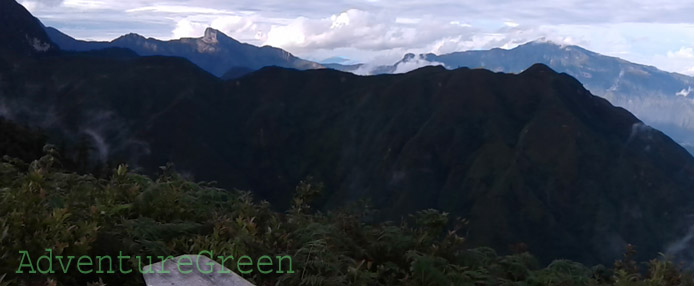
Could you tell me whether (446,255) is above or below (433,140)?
above

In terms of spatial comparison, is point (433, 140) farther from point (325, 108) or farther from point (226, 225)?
point (226, 225)

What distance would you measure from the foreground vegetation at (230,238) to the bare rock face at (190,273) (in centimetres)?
35

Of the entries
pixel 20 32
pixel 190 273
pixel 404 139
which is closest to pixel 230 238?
pixel 190 273

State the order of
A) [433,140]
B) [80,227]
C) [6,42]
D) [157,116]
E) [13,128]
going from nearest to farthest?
Answer: 1. [80,227]
2. [13,128]
3. [433,140]
4. [157,116]
5. [6,42]

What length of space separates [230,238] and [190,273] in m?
1.09

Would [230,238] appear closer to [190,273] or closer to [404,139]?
[190,273]

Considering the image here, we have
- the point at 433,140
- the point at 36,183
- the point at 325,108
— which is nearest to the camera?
the point at 36,183

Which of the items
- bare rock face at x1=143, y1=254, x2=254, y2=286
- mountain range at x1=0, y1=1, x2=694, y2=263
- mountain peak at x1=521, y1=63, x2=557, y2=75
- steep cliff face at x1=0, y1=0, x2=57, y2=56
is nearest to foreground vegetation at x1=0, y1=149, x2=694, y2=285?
bare rock face at x1=143, y1=254, x2=254, y2=286

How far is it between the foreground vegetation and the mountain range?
72.9m

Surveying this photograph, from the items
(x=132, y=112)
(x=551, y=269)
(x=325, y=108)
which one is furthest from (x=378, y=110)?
(x=551, y=269)

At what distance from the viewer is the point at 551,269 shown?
7.55 m

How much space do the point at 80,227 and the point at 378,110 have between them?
122317 millimetres

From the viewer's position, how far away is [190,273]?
4727 mm

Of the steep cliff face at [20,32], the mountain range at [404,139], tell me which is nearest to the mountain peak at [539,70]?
the mountain range at [404,139]
